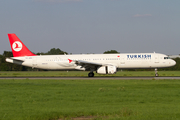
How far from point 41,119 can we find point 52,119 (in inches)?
17.3

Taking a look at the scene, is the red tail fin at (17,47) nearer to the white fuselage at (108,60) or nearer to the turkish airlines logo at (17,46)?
the turkish airlines logo at (17,46)

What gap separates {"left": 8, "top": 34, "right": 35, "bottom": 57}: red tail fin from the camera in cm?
3928

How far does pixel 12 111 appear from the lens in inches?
424

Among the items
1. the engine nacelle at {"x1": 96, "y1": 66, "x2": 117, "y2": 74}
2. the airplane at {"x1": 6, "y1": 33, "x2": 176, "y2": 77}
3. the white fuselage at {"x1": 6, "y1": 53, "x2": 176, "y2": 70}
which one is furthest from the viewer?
the white fuselage at {"x1": 6, "y1": 53, "x2": 176, "y2": 70}

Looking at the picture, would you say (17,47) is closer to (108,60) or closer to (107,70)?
(108,60)

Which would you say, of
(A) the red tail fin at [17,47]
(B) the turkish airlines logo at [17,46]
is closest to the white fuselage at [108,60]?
(A) the red tail fin at [17,47]

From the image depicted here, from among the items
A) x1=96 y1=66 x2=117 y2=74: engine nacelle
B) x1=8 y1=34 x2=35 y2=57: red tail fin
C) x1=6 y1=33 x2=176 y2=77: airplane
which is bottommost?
x1=96 y1=66 x2=117 y2=74: engine nacelle

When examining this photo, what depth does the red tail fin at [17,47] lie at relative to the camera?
3928 cm

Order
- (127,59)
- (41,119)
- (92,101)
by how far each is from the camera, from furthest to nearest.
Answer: (127,59), (92,101), (41,119)

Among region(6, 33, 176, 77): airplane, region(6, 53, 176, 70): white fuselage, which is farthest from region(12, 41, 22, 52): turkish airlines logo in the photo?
region(6, 53, 176, 70): white fuselage

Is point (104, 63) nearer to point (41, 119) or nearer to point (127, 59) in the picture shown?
point (127, 59)

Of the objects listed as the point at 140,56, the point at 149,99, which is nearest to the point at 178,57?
the point at 140,56

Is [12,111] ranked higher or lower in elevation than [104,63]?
lower

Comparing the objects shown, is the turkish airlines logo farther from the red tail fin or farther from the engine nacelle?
the engine nacelle
